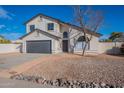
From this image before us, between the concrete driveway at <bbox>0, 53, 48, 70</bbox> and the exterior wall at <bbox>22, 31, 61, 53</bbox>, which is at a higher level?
the exterior wall at <bbox>22, 31, 61, 53</bbox>

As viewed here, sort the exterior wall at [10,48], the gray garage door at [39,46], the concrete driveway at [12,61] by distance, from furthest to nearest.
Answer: the exterior wall at [10,48] → the gray garage door at [39,46] → the concrete driveway at [12,61]

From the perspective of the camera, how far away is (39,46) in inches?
989

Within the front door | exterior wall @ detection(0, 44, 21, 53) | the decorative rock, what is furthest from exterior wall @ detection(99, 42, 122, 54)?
the decorative rock

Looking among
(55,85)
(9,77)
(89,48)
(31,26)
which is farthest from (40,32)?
(55,85)

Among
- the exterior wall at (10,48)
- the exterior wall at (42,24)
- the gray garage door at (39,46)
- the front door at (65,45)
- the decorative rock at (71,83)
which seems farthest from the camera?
the exterior wall at (10,48)

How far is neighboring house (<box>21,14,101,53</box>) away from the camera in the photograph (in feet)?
78.8

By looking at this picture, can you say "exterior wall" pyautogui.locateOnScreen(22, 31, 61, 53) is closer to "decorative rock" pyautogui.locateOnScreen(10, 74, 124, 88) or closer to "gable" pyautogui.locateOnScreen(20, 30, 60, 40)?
"gable" pyautogui.locateOnScreen(20, 30, 60, 40)

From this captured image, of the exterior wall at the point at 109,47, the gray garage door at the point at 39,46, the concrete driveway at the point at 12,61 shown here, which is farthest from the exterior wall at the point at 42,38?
the concrete driveway at the point at 12,61

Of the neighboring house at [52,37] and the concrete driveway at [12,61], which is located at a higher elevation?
the neighboring house at [52,37]

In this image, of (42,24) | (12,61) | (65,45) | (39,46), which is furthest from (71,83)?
(42,24)

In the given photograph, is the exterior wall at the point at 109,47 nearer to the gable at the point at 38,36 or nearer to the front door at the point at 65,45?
the front door at the point at 65,45

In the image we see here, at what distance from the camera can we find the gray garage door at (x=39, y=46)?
2459 cm

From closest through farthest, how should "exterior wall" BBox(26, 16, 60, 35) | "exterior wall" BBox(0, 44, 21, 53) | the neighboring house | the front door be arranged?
the neighboring house, the front door, "exterior wall" BBox(26, 16, 60, 35), "exterior wall" BBox(0, 44, 21, 53)
